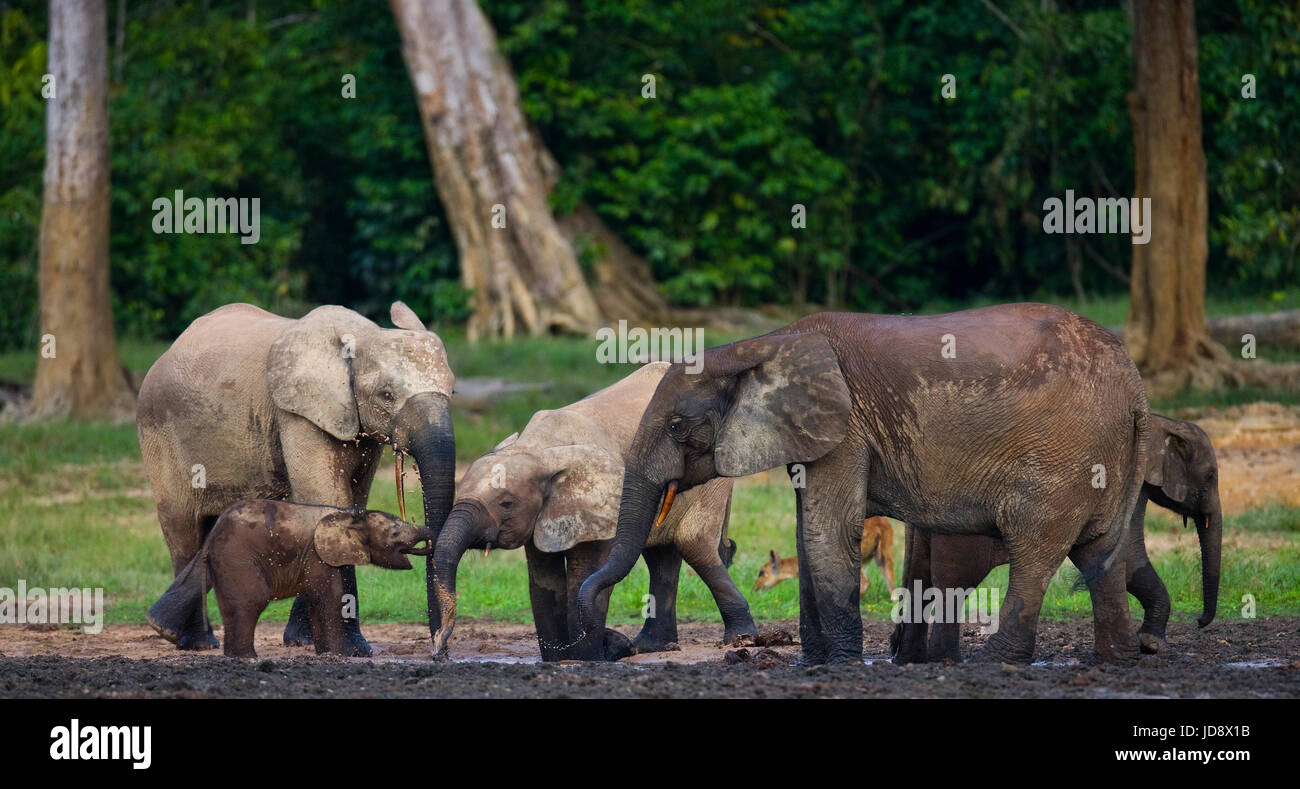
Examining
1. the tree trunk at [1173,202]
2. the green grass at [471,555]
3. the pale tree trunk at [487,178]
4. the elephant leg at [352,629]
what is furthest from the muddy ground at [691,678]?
the pale tree trunk at [487,178]

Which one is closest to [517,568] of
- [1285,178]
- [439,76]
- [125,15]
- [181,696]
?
[181,696]

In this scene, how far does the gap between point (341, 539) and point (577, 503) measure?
→ 1.42 meters

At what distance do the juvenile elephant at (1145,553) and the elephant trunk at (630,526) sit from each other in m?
1.70

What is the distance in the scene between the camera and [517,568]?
15.7 metres

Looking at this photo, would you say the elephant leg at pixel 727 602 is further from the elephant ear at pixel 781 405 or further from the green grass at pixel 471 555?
the elephant ear at pixel 781 405

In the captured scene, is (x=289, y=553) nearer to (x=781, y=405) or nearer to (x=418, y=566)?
(x=781, y=405)

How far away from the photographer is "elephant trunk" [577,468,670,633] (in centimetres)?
1020

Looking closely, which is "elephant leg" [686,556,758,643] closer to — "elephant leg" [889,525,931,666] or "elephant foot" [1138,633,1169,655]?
"elephant leg" [889,525,931,666]

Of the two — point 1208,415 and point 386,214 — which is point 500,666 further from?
point 386,214

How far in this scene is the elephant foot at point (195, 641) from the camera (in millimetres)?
12164

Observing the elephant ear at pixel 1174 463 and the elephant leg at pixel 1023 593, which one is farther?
the elephant ear at pixel 1174 463

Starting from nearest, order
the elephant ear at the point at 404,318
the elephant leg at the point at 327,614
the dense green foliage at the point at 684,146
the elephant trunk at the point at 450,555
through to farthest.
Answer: the elephant trunk at the point at 450,555, the elephant leg at the point at 327,614, the elephant ear at the point at 404,318, the dense green foliage at the point at 684,146

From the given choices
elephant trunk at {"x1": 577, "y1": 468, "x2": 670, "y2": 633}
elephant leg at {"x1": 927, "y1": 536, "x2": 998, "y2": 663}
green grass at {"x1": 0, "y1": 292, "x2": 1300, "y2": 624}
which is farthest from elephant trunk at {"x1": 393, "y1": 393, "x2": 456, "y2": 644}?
elephant leg at {"x1": 927, "y1": 536, "x2": 998, "y2": 663}

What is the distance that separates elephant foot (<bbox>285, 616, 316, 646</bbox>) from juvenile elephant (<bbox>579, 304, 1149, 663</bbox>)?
300 cm
